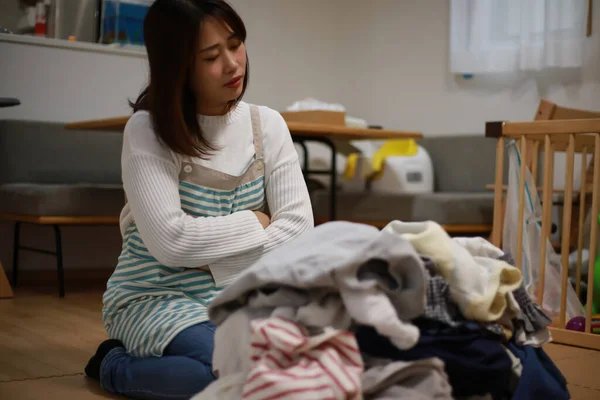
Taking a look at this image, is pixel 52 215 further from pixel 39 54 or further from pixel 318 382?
pixel 318 382

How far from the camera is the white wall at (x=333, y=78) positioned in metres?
3.56

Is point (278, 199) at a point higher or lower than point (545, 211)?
higher

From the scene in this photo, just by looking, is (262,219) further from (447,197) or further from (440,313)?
(447,197)

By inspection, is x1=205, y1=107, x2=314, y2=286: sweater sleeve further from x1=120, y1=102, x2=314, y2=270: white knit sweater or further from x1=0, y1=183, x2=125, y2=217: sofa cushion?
x1=0, y1=183, x2=125, y2=217: sofa cushion

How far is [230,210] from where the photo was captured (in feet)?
5.21

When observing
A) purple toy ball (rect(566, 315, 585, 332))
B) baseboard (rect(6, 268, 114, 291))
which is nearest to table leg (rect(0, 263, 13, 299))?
baseboard (rect(6, 268, 114, 291))

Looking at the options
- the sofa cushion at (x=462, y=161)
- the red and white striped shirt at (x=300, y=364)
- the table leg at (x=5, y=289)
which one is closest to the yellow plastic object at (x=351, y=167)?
the sofa cushion at (x=462, y=161)

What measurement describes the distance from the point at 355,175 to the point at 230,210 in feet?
7.58

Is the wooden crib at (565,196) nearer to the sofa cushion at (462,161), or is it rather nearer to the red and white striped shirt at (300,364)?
the sofa cushion at (462,161)

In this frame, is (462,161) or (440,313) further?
(462,161)

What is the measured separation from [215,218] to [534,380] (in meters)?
0.67

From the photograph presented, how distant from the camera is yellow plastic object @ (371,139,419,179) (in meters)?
3.73

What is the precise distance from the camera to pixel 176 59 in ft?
4.99

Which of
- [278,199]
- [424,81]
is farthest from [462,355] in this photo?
[424,81]
